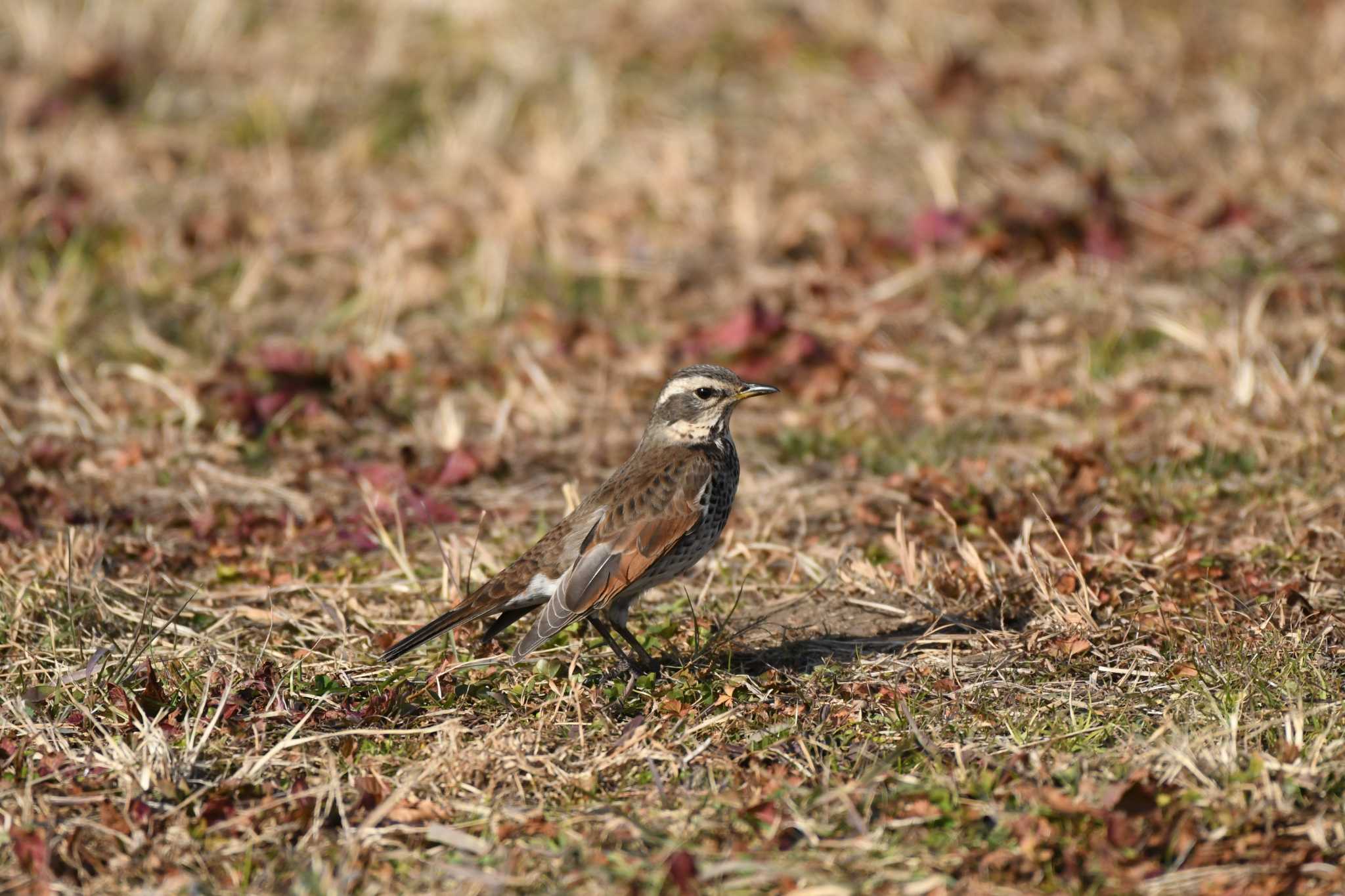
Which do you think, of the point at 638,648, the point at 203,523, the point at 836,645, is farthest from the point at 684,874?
the point at 203,523

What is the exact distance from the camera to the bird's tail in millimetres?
6492

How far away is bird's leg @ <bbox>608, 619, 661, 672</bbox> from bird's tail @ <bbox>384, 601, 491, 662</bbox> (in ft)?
1.90

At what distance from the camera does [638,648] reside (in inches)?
269

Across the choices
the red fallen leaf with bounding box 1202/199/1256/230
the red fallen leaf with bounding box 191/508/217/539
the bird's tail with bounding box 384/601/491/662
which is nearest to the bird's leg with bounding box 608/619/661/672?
the bird's tail with bounding box 384/601/491/662

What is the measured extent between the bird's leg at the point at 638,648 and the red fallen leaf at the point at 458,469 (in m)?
2.42

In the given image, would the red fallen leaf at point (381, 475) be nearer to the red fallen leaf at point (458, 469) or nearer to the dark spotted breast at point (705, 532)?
the red fallen leaf at point (458, 469)

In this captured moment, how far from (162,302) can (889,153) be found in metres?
6.10

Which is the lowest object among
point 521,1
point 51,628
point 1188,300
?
point 51,628

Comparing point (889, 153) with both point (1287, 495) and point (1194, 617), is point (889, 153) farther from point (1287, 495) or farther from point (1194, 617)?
point (1194, 617)

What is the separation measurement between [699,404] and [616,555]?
1137mm

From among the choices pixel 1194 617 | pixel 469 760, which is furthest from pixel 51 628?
pixel 1194 617

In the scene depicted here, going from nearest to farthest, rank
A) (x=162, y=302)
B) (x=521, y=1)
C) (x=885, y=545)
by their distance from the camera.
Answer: (x=885, y=545) → (x=162, y=302) → (x=521, y=1)

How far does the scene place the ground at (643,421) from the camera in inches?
212

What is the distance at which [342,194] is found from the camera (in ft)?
42.7
